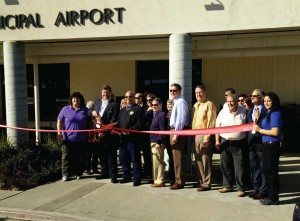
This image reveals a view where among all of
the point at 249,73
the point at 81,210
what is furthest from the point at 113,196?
the point at 249,73

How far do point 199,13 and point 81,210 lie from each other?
446 centimetres

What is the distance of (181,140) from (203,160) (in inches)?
21.2

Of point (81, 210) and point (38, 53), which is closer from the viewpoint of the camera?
point (81, 210)

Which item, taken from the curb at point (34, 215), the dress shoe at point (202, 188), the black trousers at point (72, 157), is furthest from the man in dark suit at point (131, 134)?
the curb at point (34, 215)

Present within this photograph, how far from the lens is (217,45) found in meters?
8.08

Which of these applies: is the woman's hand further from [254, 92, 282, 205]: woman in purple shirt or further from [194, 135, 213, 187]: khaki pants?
[194, 135, 213, 187]: khaki pants

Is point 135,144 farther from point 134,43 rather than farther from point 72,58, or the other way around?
point 72,58

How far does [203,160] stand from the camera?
20.4 feet

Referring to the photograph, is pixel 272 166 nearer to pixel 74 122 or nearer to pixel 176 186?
pixel 176 186

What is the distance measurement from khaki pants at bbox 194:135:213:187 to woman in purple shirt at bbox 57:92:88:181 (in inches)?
94.5

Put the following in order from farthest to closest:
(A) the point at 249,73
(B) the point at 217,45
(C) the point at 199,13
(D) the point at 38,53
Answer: (A) the point at 249,73 < (D) the point at 38,53 < (B) the point at 217,45 < (C) the point at 199,13

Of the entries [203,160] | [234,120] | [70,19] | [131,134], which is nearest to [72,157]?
[131,134]

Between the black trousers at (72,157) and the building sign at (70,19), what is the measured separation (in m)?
2.78

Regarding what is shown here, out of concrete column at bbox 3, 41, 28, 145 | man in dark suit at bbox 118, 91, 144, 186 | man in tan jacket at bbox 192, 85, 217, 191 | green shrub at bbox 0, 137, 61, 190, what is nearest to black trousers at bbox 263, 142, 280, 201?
man in tan jacket at bbox 192, 85, 217, 191
